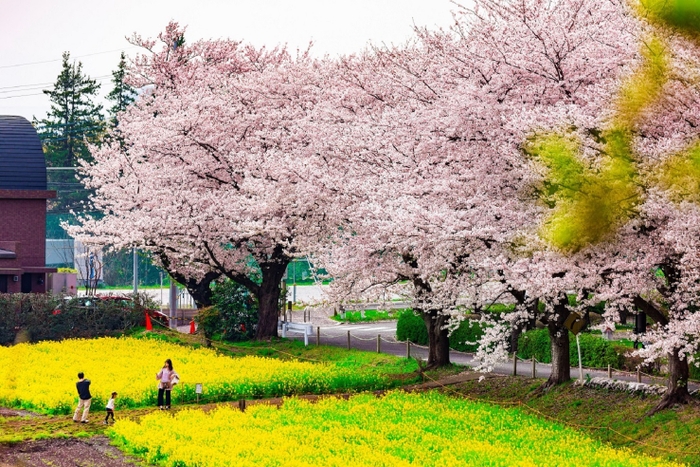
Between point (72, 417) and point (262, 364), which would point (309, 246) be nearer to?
point (262, 364)

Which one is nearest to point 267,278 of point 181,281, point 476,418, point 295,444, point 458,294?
point 181,281

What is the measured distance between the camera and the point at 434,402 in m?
27.4

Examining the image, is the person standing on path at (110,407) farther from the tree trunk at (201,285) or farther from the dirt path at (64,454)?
the tree trunk at (201,285)

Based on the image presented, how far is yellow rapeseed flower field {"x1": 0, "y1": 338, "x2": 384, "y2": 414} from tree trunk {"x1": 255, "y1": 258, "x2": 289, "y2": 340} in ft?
13.3

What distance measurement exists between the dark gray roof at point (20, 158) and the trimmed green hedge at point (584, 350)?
3168 cm

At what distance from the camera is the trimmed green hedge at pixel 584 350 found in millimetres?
31516

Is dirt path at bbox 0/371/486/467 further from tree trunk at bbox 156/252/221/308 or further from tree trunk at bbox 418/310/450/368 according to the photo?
tree trunk at bbox 156/252/221/308

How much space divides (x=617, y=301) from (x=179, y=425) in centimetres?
1054

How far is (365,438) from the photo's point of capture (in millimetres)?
22266

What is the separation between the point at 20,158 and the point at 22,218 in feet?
13.9

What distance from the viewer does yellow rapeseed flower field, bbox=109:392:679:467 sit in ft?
65.0

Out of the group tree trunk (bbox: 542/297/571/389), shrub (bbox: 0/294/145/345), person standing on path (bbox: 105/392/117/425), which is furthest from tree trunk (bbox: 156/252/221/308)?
tree trunk (bbox: 542/297/571/389)

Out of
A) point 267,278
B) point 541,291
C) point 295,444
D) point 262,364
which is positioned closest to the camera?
point 295,444

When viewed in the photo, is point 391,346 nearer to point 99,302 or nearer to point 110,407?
point 99,302
